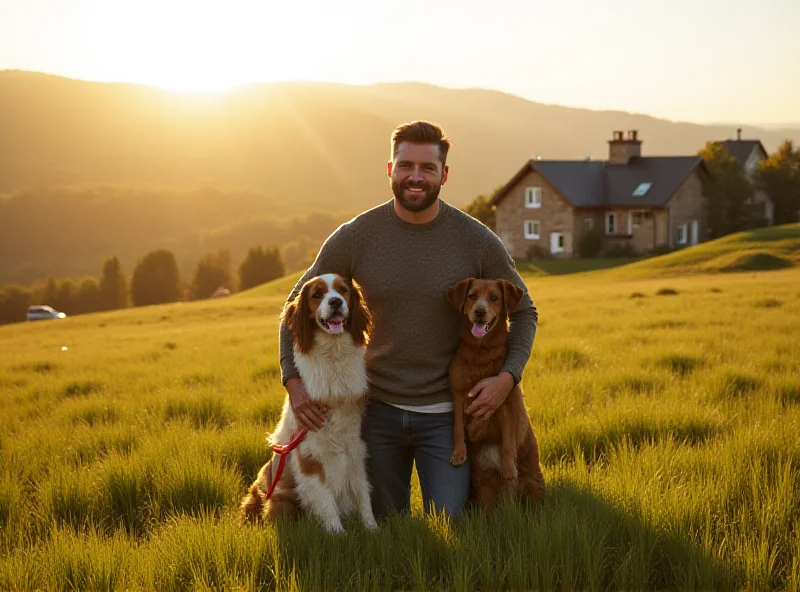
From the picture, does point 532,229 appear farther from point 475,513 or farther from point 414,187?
point 475,513

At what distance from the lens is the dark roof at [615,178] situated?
5425 cm

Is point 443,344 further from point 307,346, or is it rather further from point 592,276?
point 592,276

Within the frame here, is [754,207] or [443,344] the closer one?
[443,344]

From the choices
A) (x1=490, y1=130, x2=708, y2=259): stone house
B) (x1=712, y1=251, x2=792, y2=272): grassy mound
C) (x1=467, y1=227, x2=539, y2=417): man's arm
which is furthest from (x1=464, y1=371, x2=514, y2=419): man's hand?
(x1=490, y1=130, x2=708, y2=259): stone house

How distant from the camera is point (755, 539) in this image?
3.93m

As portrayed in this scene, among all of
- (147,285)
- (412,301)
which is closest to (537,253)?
(412,301)

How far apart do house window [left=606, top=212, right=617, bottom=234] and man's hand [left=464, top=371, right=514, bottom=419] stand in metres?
53.5

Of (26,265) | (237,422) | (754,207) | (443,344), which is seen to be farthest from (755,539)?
(26,265)

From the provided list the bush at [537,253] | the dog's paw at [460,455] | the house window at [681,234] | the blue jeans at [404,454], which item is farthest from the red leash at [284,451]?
the house window at [681,234]

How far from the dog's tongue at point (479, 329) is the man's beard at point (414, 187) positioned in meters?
0.99

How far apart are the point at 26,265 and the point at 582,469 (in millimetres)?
199068

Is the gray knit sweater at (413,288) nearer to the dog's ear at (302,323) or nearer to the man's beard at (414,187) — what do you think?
the man's beard at (414,187)

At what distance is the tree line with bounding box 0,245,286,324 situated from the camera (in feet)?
340

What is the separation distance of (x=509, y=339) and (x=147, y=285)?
104 metres
